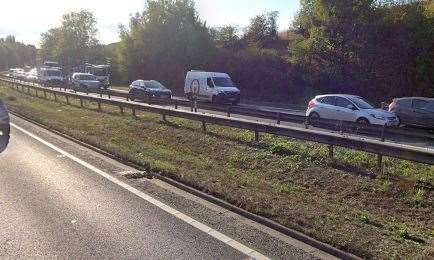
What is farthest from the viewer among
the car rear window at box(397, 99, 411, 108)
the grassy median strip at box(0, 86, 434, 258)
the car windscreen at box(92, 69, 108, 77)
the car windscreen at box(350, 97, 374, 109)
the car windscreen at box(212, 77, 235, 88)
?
the car windscreen at box(92, 69, 108, 77)

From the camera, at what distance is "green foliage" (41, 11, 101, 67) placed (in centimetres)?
8844

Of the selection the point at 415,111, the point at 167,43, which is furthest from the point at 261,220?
the point at 167,43

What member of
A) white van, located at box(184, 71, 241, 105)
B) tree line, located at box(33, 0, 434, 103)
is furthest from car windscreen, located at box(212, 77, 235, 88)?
tree line, located at box(33, 0, 434, 103)

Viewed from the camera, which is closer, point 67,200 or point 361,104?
point 67,200

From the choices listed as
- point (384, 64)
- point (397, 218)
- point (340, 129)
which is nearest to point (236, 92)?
point (384, 64)

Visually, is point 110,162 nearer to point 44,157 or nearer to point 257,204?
point 44,157

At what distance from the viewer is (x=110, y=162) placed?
37.3 ft

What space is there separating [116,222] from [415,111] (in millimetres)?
17707

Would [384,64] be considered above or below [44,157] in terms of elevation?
above

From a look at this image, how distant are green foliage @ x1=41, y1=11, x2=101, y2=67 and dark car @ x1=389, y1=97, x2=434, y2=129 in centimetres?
7283

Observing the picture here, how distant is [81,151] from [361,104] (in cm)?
1190

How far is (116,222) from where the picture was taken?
679cm

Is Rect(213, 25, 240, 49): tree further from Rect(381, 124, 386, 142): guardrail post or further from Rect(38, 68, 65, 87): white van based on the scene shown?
Rect(381, 124, 386, 142): guardrail post

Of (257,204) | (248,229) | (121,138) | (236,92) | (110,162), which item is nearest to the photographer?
(248,229)
